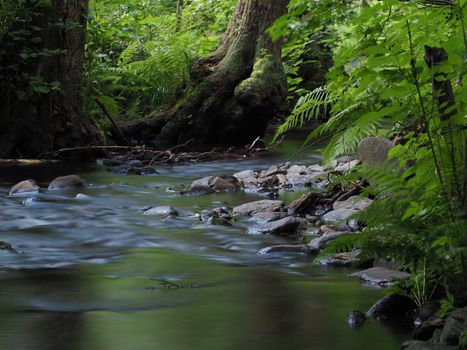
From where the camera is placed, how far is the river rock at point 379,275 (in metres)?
4.42

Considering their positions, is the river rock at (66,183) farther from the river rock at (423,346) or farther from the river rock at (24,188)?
the river rock at (423,346)

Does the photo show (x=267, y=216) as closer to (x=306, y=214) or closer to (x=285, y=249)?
(x=306, y=214)

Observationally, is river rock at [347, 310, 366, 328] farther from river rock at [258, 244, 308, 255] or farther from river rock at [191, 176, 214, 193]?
river rock at [191, 176, 214, 193]

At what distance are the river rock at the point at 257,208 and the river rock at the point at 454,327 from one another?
167 inches

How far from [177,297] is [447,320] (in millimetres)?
1733

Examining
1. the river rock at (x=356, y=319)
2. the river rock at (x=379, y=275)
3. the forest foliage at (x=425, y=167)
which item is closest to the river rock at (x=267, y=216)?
the river rock at (x=379, y=275)

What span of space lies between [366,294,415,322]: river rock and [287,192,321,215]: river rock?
11.4ft

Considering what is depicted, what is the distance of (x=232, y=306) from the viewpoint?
4094mm

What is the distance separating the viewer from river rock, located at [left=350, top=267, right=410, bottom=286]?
442 centimetres

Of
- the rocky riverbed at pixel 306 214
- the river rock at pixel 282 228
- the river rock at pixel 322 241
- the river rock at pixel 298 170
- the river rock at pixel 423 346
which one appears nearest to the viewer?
the river rock at pixel 423 346

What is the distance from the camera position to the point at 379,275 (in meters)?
4.55

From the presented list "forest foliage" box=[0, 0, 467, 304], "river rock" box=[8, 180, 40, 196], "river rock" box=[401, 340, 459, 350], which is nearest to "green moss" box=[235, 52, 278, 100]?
"river rock" box=[8, 180, 40, 196]

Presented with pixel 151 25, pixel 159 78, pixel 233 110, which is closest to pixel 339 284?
pixel 233 110

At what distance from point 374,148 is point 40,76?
18.5 ft
